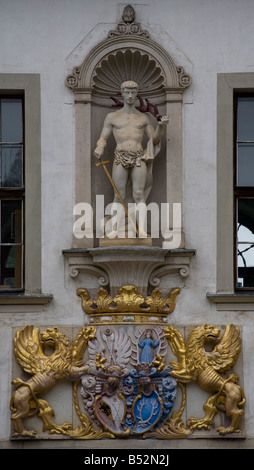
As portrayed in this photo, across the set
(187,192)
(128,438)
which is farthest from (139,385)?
(187,192)

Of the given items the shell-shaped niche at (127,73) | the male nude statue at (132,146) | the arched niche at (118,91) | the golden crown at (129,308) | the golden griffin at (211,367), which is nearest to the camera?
the golden griffin at (211,367)

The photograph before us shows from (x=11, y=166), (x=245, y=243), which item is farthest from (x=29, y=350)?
(x=245, y=243)

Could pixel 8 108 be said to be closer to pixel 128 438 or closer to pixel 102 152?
pixel 102 152

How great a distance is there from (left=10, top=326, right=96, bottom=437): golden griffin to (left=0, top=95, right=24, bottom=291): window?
60 cm

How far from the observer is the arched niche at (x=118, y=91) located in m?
16.7

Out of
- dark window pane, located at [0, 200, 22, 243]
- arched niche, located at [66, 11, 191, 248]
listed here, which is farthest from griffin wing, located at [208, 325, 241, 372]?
dark window pane, located at [0, 200, 22, 243]

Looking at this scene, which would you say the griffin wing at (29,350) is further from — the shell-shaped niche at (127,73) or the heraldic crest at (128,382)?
the shell-shaped niche at (127,73)

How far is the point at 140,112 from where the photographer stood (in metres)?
16.8

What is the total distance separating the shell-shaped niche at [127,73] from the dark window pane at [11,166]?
36.6 inches

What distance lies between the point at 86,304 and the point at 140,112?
1.85m

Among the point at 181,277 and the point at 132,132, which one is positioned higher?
the point at 132,132

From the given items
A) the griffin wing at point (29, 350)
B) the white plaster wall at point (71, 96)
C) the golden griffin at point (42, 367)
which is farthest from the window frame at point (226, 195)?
the griffin wing at point (29, 350)

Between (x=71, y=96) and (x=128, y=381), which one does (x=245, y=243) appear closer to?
(x=128, y=381)
